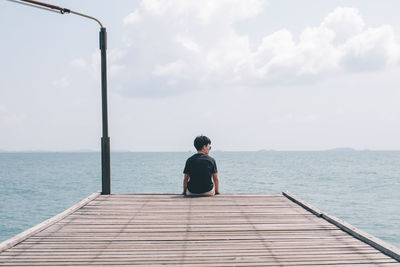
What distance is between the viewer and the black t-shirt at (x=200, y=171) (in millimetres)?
8273

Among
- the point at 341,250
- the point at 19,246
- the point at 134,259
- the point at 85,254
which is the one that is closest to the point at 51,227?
the point at 19,246

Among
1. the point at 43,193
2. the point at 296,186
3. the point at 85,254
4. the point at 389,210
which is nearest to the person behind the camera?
the point at 85,254

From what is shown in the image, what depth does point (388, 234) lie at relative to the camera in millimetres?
23391

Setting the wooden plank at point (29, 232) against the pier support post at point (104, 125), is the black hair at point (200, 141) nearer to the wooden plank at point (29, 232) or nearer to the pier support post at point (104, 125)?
the pier support post at point (104, 125)

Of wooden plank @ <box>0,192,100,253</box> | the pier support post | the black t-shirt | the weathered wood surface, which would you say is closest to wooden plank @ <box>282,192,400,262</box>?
the weathered wood surface

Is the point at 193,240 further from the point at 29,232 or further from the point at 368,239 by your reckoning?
the point at 29,232

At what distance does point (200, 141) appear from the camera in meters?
8.68

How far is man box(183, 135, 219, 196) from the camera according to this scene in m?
8.29

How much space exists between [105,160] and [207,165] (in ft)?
9.07

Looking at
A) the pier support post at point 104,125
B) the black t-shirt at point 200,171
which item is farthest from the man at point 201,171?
the pier support post at point 104,125

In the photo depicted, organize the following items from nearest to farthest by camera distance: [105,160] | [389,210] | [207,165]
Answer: [207,165], [105,160], [389,210]

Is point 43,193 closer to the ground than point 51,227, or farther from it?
closer to the ground

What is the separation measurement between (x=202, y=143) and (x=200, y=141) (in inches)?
2.6

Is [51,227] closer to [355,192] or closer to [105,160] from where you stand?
[105,160]
